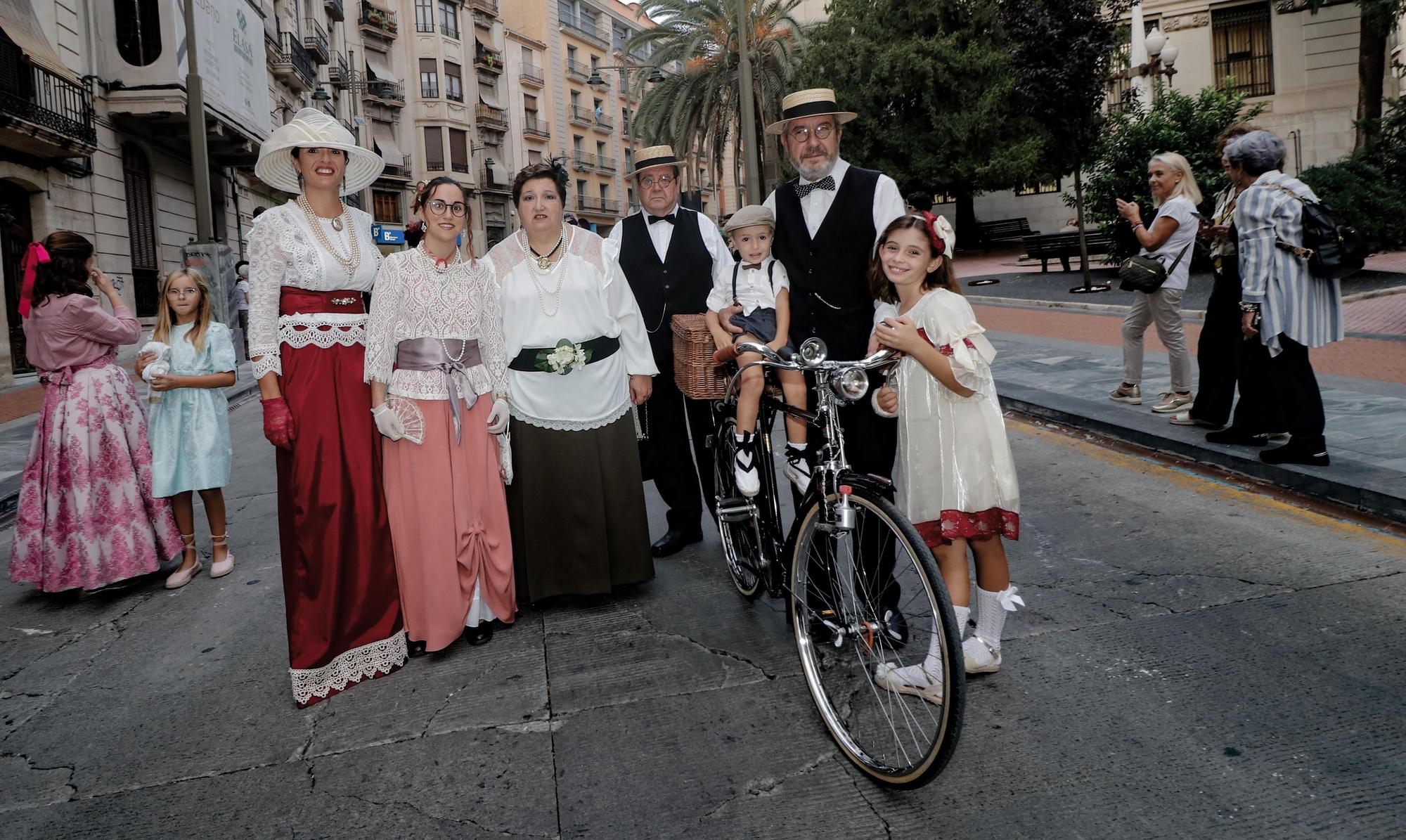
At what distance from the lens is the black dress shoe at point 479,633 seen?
13.5 feet

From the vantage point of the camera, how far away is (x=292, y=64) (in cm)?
3031

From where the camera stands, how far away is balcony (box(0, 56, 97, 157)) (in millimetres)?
14828

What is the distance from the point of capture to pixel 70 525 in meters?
5.02

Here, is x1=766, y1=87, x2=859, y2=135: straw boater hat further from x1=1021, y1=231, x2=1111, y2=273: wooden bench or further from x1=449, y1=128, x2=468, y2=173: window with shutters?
x1=449, y1=128, x2=468, y2=173: window with shutters

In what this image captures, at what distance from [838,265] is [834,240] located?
0.32 ft

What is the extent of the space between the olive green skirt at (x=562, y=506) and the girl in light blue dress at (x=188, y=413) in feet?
6.38

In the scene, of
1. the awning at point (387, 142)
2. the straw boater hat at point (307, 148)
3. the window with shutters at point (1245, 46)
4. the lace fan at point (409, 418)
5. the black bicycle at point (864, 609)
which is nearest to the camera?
the black bicycle at point (864, 609)

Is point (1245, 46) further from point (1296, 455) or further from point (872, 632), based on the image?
point (872, 632)

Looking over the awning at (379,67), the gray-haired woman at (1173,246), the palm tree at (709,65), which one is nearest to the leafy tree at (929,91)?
the palm tree at (709,65)

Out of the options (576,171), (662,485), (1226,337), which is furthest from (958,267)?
(576,171)

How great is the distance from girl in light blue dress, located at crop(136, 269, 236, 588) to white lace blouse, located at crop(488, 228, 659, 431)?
1996 mm

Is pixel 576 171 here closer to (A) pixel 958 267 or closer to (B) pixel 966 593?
(A) pixel 958 267

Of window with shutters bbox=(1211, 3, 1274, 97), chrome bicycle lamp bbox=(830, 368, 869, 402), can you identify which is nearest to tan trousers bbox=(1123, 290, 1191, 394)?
chrome bicycle lamp bbox=(830, 368, 869, 402)

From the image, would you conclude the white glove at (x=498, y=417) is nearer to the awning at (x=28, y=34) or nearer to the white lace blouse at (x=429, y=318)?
the white lace blouse at (x=429, y=318)
